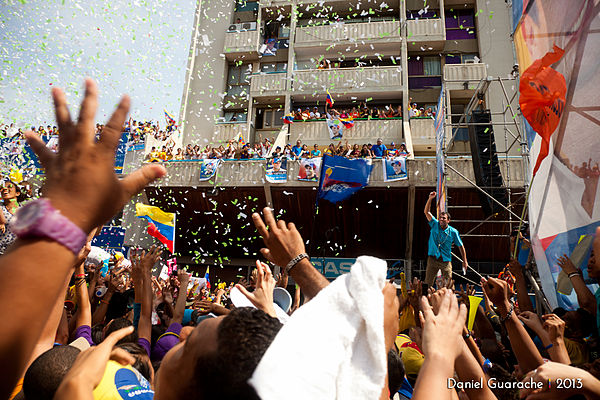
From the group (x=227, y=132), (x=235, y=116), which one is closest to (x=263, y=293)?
(x=227, y=132)

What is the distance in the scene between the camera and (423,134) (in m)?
16.3

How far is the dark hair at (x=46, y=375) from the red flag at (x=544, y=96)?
4.65 meters

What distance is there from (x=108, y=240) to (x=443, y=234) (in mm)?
12964

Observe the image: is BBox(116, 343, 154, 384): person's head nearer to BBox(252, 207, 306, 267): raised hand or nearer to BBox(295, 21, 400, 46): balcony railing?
BBox(252, 207, 306, 267): raised hand

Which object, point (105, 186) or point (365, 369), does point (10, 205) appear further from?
point (365, 369)

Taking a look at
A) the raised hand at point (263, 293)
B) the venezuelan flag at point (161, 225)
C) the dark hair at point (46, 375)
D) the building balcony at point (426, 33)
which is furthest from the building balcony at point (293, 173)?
the dark hair at point (46, 375)

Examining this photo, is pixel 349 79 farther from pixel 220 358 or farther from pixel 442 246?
pixel 220 358

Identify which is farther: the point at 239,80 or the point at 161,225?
the point at 239,80

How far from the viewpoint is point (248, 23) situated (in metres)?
19.9

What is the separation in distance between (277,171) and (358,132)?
5321 millimetres

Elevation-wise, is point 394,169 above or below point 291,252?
above

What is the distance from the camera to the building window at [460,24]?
1798cm

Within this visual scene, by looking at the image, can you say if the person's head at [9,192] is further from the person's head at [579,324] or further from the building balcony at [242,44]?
the building balcony at [242,44]

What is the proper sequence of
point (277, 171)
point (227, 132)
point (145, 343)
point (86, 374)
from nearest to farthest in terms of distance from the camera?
1. point (86, 374)
2. point (145, 343)
3. point (277, 171)
4. point (227, 132)
